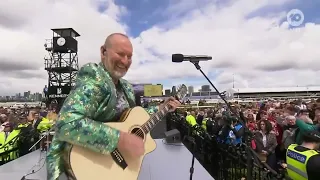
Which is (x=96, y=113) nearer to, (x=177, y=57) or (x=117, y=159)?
(x=117, y=159)

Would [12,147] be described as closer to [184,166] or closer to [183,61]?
[184,166]

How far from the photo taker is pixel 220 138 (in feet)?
20.5

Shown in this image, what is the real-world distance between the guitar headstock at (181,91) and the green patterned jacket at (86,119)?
3.39 feet

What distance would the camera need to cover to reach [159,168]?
4246 mm

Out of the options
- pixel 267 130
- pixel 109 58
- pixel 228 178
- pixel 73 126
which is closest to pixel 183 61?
pixel 109 58

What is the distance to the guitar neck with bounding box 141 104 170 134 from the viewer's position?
2.47 metres

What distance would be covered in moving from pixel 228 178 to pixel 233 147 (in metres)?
2.22

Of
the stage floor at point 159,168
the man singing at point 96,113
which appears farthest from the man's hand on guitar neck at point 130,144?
the stage floor at point 159,168

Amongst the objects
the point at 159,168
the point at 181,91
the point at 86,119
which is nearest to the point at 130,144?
the point at 86,119

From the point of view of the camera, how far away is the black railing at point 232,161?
292 centimetres

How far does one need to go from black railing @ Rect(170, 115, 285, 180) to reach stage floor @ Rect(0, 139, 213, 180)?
0.32 meters

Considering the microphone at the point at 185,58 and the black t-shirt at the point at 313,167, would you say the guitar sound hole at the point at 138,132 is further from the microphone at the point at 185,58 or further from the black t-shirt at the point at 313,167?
the black t-shirt at the point at 313,167

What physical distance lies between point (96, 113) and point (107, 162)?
0.37 meters

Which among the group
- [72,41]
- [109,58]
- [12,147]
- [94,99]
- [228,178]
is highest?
[72,41]
